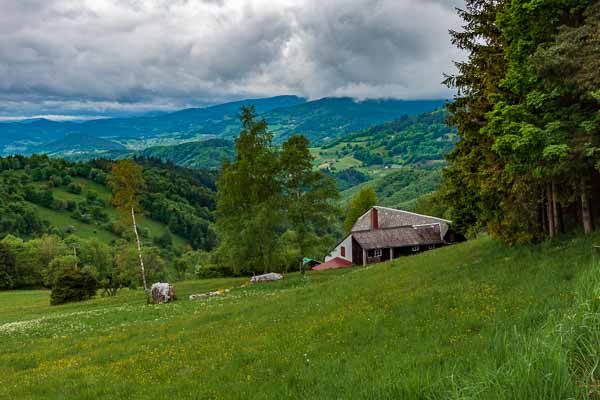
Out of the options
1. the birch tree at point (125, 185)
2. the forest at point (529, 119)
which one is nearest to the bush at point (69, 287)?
the birch tree at point (125, 185)

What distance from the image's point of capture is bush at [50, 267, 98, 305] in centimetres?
5747

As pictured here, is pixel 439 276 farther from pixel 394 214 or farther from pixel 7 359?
pixel 394 214

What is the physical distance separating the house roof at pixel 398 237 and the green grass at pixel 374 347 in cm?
4320

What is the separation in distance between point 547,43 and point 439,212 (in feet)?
325

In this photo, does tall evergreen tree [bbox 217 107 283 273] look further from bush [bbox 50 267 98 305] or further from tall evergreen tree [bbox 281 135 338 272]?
bush [bbox 50 267 98 305]

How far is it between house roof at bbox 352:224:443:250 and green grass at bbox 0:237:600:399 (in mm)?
43201

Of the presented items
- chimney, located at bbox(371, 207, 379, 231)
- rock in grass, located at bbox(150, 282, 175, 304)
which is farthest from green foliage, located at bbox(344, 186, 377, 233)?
rock in grass, located at bbox(150, 282, 175, 304)

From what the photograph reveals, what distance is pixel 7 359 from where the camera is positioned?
18.6m

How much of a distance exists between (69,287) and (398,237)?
1992 inches

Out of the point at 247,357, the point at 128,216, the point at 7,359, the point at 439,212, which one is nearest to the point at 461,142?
the point at 247,357

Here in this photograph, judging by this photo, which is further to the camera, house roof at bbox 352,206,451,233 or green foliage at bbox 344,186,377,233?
green foliage at bbox 344,186,377,233

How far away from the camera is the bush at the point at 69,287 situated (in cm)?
5747

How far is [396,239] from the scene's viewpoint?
67000mm

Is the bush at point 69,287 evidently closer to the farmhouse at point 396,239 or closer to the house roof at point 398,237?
the farmhouse at point 396,239
